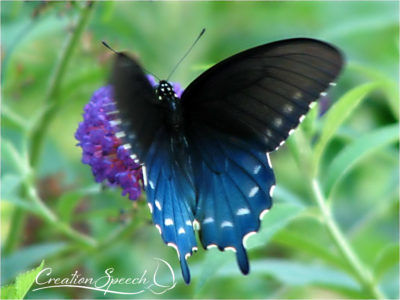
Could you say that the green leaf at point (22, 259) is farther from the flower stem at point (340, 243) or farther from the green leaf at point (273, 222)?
the flower stem at point (340, 243)

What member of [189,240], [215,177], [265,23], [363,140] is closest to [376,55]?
[265,23]

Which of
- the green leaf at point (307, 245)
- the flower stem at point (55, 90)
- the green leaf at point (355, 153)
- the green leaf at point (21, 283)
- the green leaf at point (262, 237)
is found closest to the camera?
the green leaf at point (21, 283)

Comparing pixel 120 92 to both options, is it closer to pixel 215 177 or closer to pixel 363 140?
pixel 215 177

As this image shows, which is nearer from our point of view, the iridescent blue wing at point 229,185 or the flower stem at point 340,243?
the iridescent blue wing at point 229,185

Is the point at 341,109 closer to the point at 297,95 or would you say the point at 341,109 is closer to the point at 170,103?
the point at 297,95

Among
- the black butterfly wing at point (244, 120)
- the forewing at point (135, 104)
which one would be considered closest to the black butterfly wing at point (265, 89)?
the black butterfly wing at point (244, 120)

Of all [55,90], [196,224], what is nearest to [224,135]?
[196,224]
